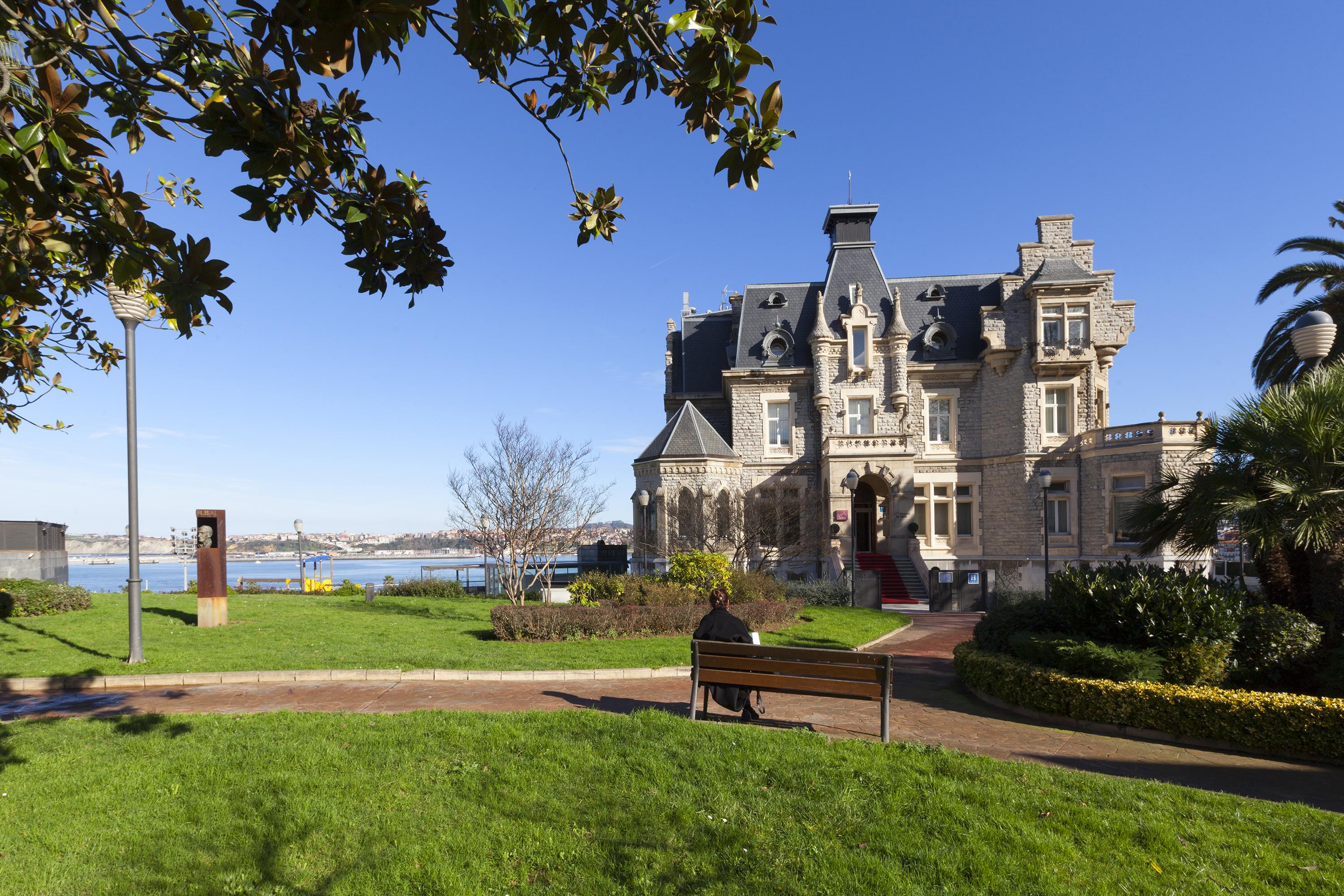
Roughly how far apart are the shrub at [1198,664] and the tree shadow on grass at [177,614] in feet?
60.3

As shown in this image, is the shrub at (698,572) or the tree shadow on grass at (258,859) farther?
the shrub at (698,572)

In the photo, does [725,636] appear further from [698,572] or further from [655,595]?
[698,572]

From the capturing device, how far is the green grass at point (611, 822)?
14.2ft

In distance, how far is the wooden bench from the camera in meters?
6.68

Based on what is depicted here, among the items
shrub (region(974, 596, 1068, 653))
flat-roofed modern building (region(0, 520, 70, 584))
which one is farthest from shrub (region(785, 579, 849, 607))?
flat-roofed modern building (region(0, 520, 70, 584))

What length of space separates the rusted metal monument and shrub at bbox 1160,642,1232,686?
16.9 meters

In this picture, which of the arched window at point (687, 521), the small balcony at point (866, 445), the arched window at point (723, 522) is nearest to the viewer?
the arched window at point (723, 522)

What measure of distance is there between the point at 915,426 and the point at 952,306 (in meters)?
6.35

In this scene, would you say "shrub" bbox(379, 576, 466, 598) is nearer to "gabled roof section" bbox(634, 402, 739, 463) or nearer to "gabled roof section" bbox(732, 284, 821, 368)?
"gabled roof section" bbox(634, 402, 739, 463)

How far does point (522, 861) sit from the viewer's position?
4.55 m

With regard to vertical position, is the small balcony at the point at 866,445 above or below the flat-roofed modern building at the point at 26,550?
above

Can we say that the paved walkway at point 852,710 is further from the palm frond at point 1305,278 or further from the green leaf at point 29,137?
the palm frond at point 1305,278

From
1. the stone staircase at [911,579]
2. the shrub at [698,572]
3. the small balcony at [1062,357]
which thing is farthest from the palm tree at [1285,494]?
the small balcony at [1062,357]

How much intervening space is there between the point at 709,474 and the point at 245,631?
62.6 feet
